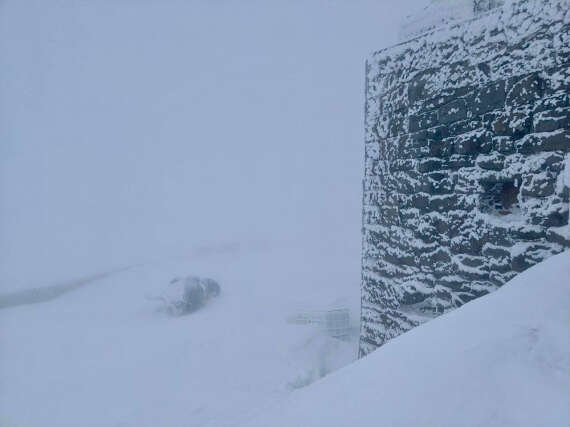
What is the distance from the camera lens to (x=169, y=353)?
8508mm

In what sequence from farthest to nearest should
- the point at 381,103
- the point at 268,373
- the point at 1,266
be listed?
1. the point at 1,266
2. the point at 268,373
3. the point at 381,103

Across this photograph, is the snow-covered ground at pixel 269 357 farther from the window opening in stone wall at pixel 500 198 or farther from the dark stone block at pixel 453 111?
the dark stone block at pixel 453 111

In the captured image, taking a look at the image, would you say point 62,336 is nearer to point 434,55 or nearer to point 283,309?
point 283,309

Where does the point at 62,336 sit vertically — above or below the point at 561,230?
below

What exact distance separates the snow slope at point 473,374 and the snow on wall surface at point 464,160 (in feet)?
2.75

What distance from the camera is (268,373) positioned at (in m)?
7.16

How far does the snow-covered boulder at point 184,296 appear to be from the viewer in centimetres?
1115

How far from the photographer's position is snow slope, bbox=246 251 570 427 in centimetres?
105

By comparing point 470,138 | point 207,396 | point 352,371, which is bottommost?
point 207,396

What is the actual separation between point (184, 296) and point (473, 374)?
10.9m

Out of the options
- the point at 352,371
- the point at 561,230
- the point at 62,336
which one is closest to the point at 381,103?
the point at 561,230

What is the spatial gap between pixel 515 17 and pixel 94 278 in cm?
1930

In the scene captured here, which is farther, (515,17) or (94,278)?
(94,278)

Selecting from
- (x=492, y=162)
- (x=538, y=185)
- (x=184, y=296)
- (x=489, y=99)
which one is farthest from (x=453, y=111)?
(x=184, y=296)
